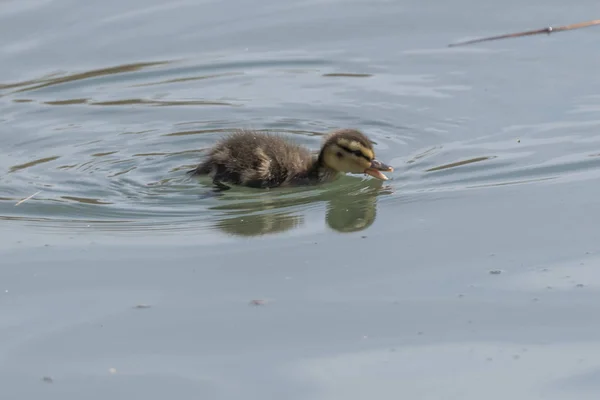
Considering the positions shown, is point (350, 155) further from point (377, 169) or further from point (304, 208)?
point (304, 208)

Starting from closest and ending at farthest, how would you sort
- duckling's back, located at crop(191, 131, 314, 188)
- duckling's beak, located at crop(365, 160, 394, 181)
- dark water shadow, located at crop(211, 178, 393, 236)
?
dark water shadow, located at crop(211, 178, 393, 236) → duckling's beak, located at crop(365, 160, 394, 181) → duckling's back, located at crop(191, 131, 314, 188)

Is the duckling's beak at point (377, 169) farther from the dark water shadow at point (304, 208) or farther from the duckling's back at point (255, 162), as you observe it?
the duckling's back at point (255, 162)

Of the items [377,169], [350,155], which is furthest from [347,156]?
[377,169]

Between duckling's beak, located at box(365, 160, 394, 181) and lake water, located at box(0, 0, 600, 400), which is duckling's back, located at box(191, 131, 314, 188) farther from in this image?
duckling's beak, located at box(365, 160, 394, 181)

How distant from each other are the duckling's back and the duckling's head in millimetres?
121

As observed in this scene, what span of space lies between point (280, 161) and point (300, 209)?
0.62m

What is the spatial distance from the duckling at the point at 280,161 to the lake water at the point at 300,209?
99 mm

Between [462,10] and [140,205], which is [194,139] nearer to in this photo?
[140,205]

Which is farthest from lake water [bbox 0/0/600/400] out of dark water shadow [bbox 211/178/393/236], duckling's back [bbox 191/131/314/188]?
duckling's back [bbox 191/131/314/188]

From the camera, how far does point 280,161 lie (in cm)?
580

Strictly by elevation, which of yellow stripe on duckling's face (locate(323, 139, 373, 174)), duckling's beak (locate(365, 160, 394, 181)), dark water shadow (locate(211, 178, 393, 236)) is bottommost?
dark water shadow (locate(211, 178, 393, 236))

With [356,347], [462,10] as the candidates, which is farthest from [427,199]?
[462,10]

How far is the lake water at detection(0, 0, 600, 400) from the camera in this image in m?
3.62

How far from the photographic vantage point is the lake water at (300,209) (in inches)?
142
